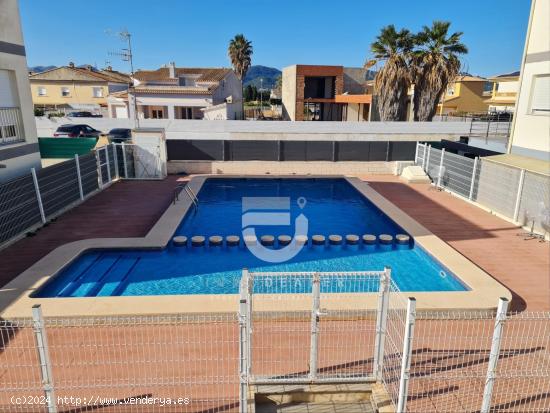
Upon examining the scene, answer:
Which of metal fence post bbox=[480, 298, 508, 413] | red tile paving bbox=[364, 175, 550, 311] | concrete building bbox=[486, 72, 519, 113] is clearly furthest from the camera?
concrete building bbox=[486, 72, 519, 113]

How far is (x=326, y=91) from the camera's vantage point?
44.8 meters

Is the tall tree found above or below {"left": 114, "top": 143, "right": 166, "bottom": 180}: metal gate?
above

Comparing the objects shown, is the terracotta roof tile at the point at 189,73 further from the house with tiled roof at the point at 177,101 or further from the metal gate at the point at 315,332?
the metal gate at the point at 315,332

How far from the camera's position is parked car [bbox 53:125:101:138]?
1079 inches

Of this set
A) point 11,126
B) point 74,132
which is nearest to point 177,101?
point 74,132

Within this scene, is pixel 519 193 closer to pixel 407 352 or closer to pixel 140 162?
pixel 407 352

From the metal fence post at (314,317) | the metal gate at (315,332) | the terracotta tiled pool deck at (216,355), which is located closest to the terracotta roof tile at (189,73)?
the terracotta tiled pool deck at (216,355)

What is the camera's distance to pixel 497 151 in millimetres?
18594

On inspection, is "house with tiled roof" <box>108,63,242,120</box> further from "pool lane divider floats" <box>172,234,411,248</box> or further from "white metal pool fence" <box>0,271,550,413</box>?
"white metal pool fence" <box>0,271,550,413</box>

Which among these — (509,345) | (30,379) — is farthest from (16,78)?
(509,345)

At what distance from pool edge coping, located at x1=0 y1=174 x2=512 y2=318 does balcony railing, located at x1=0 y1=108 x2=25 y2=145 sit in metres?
A: 4.51

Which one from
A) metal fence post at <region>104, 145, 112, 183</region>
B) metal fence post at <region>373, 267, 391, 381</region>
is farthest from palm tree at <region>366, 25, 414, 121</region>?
metal fence post at <region>373, 267, 391, 381</region>

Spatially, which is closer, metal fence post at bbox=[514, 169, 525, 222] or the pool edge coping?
the pool edge coping

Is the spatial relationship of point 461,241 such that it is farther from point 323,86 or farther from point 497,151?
point 323,86
